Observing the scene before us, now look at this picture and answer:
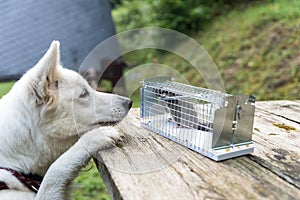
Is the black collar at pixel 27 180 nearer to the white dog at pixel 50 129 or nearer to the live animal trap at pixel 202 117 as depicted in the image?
the white dog at pixel 50 129

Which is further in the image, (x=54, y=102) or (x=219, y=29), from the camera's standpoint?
(x=219, y=29)

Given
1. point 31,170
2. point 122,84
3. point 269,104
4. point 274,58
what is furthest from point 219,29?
point 31,170

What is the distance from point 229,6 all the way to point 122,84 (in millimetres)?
5934

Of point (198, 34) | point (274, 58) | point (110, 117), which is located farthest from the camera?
point (198, 34)

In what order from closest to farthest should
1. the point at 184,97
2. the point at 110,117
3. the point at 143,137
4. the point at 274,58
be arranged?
the point at 184,97, the point at 143,137, the point at 110,117, the point at 274,58

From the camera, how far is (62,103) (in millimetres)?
1333

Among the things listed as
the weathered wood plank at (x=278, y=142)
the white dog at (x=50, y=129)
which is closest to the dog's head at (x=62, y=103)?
the white dog at (x=50, y=129)

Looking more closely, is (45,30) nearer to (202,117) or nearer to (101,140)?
(101,140)

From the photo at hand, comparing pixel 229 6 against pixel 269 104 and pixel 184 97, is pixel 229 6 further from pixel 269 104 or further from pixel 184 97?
pixel 184 97

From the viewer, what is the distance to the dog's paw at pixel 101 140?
1145mm

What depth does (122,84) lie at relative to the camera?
5.07 ft

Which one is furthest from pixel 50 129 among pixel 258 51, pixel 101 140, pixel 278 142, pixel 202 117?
pixel 258 51

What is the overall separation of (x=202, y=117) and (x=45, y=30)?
1.99m

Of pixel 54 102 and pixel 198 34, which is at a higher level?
pixel 198 34
